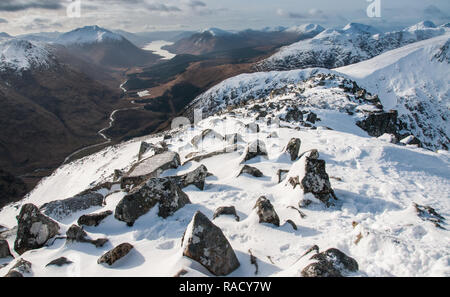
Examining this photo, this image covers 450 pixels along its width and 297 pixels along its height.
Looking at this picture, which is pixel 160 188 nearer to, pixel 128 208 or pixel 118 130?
pixel 128 208

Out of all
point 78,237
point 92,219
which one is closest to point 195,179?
point 92,219

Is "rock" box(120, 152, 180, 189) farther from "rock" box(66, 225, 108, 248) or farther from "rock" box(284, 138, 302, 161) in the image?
"rock" box(284, 138, 302, 161)

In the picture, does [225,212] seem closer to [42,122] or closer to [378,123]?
[378,123]

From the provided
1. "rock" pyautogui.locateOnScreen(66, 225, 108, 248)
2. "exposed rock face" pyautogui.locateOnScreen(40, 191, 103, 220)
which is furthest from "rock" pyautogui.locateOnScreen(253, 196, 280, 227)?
"exposed rock face" pyautogui.locateOnScreen(40, 191, 103, 220)

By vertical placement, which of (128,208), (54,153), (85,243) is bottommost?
(54,153)
